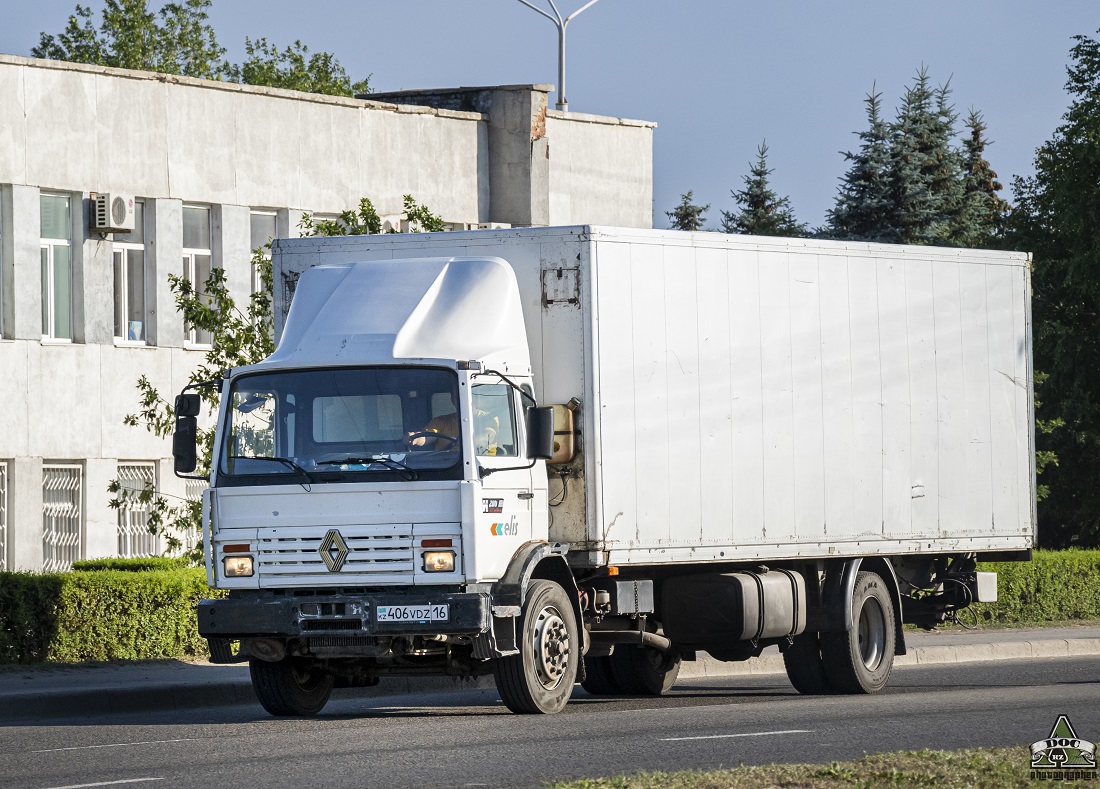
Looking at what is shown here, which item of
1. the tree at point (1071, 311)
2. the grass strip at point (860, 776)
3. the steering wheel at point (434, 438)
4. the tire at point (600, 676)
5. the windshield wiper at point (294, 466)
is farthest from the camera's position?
the tree at point (1071, 311)

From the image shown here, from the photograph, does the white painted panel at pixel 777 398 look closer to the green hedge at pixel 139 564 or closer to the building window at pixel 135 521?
the green hedge at pixel 139 564

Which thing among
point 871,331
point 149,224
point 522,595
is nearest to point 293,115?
point 149,224

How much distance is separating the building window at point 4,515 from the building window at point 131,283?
2879 millimetres

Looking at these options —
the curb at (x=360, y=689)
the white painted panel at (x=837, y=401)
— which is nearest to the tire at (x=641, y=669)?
the curb at (x=360, y=689)

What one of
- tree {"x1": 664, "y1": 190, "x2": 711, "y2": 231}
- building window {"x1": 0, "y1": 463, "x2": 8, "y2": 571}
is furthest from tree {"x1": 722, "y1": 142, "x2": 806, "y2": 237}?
building window {"x1": 0, "y1": 463, "x2": 8, "y2": 571}

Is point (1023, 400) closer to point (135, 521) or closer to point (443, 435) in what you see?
point (443, 435)

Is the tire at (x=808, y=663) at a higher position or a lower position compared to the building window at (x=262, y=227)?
lower

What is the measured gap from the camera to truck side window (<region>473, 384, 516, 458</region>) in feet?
47.2

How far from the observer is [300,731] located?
13.8 meters

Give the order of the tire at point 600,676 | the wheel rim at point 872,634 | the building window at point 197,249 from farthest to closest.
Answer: the building window at point 197,249 → the tire at point 600,676 → the wheel rim at point 872,634

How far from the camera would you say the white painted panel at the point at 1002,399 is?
1880 centimetres

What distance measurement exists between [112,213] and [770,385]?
17.2 metres

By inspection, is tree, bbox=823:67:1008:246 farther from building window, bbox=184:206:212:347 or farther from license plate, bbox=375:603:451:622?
license plate, bbox=375:603:451:622

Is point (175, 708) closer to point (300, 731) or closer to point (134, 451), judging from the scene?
point (300, 731)
